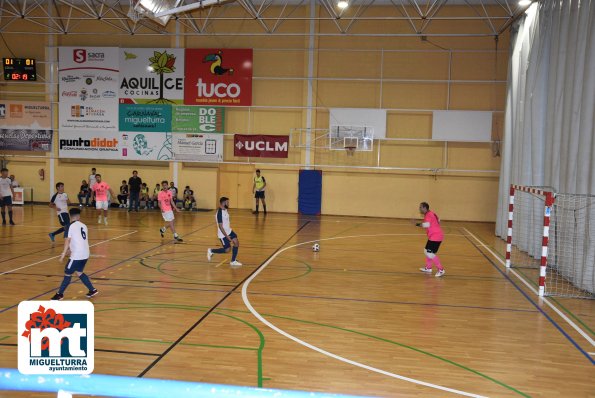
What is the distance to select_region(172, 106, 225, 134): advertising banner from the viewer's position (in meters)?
27.0

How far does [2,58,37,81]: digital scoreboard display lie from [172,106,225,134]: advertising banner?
7.22 meters

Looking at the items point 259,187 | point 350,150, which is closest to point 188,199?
point 259,187

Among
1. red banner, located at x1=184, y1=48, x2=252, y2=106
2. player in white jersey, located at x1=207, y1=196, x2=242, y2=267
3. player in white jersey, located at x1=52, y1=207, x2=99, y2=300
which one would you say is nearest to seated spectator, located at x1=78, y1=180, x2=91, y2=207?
red banner, located at x1=184, y1=48, x2=252, y2=106

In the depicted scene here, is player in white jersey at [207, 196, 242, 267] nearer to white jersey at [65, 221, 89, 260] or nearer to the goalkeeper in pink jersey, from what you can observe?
white jersey at [65, 221, 89, 260]

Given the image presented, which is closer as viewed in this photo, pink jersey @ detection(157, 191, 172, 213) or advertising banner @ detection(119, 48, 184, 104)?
pink jersey @ detection(157, 191, 172, 213)

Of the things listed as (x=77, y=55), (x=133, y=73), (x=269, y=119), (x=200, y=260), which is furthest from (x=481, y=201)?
(x=77, y=55)

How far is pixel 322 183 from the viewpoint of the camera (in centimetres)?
2686

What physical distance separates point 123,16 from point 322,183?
1302cm

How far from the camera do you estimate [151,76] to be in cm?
2727

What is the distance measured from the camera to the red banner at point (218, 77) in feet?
87.3

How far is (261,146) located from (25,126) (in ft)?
40.1

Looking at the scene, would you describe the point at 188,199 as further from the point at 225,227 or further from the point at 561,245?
the point at 561,245

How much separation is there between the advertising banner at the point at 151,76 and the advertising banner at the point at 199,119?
649 millimetres

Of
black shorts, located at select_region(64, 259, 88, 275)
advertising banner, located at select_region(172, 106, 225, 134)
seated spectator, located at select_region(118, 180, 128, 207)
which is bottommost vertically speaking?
black shorts, located at select_region(64, 259, 88, 275)
